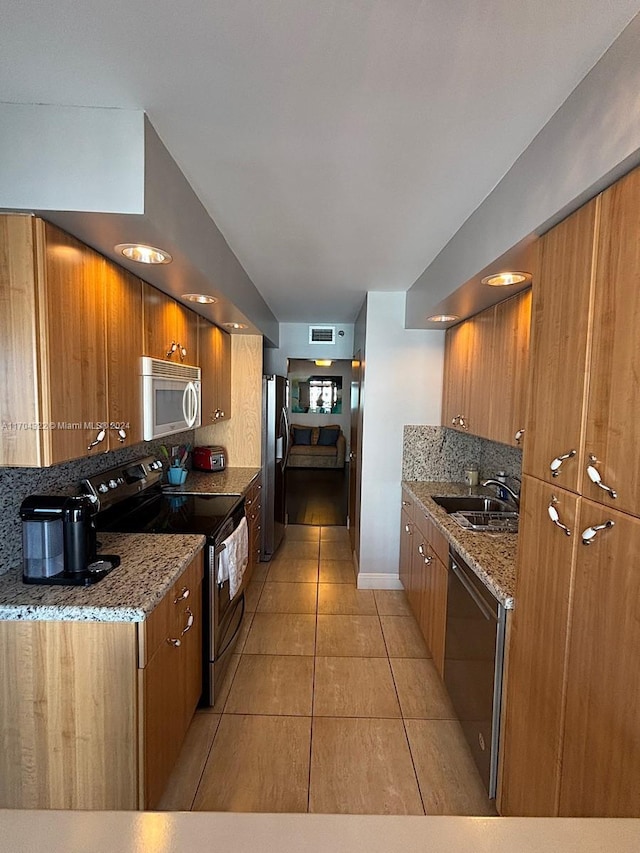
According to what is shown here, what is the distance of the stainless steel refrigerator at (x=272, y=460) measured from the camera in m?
4.04

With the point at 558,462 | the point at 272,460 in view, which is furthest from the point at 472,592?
the point at 272,460

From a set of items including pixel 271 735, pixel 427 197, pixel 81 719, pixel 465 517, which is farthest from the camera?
pixel 465 517

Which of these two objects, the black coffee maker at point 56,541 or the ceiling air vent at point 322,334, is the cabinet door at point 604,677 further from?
the ceiling air vent at point 322,334

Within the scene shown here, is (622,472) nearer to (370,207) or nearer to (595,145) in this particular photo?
(595,145)

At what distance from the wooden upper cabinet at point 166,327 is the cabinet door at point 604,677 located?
2016mm

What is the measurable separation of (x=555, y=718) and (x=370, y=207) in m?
1.97

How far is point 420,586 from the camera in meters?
2.87

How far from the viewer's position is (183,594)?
1.83 meters

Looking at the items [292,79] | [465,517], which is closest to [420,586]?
[465,517]

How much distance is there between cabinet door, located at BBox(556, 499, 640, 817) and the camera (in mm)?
964

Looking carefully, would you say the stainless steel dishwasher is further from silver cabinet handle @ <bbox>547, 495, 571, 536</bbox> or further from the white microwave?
the white microwave

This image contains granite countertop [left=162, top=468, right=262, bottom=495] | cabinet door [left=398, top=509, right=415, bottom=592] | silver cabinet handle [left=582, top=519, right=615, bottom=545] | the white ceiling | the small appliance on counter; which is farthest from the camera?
the small appliance on counter

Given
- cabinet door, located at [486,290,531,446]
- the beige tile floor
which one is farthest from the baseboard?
cabinet door, located at [486,290,531,446]

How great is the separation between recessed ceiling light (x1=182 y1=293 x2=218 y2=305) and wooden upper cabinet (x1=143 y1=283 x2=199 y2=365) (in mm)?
96
